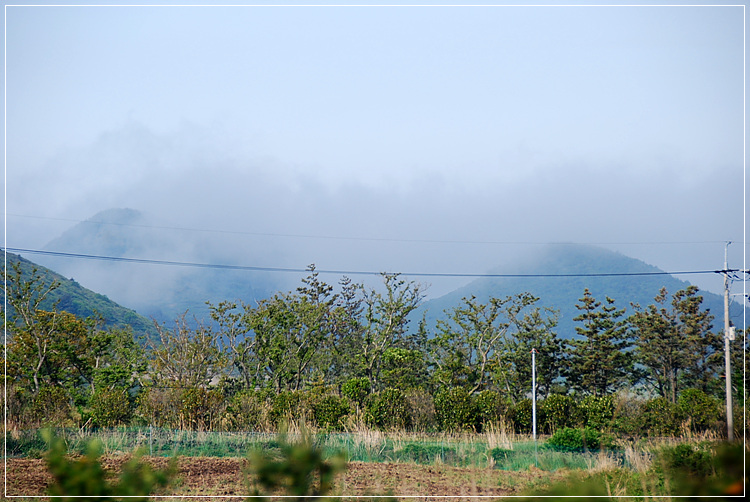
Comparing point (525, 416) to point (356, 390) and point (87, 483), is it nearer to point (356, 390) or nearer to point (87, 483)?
point (356, 390)

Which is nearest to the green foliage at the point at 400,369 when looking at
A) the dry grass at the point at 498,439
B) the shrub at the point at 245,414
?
the dry grass at the point at 498,439

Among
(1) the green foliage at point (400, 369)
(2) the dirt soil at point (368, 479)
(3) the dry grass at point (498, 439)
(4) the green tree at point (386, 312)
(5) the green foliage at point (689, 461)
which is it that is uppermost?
(4) the green tree at point (386, 312)

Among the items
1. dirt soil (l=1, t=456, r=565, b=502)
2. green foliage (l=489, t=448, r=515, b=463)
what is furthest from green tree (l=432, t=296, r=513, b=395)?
dirt soil (l=1, t=456, r=565, b=502)

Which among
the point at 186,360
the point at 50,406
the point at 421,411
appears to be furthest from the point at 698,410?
the point at 50,406

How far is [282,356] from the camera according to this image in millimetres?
14883

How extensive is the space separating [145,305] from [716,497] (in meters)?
83.6

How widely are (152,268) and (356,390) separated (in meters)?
80.4

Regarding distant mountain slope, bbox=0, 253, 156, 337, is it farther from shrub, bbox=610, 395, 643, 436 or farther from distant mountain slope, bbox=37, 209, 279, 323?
distant mountain slope, bbox=37, 209, 279, 323

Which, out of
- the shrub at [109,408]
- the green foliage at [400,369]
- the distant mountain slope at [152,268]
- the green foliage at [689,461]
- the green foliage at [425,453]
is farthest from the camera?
the distant mountain slope at [152,268]

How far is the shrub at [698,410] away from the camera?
10961 mm

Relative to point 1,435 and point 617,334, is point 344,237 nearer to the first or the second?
point 617,334

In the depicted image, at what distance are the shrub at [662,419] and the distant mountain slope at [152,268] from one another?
58.2 meters

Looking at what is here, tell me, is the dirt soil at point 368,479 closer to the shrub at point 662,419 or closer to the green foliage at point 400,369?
the shrub at point 662,419

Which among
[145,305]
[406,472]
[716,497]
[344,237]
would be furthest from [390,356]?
[145,305]
